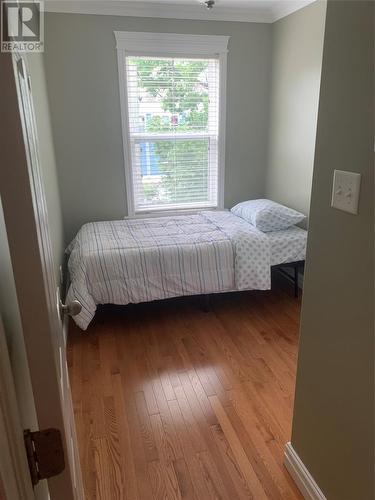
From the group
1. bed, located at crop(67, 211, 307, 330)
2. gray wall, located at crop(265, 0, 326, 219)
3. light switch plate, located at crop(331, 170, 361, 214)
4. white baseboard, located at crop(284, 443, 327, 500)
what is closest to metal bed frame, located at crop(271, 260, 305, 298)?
bed, located at crop(67, 211, 307, 330)

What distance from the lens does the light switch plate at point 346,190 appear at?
3.54 feet

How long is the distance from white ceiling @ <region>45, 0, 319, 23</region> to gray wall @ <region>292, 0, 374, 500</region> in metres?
2.53

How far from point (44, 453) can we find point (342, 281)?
3.18ft

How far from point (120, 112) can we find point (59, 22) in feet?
2.93

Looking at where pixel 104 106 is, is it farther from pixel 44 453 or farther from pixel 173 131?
pixel 44 453

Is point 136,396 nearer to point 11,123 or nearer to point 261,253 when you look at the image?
point 261,253

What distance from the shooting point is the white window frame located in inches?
134

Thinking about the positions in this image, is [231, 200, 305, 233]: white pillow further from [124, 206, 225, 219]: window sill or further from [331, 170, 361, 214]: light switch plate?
[331, 170, 361, 214]: light switch plate

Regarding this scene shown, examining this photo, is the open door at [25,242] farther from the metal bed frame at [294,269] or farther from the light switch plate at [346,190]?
the metal bed frame at [294,269]

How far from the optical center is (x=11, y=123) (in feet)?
1.53

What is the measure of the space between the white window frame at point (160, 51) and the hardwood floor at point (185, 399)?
1625mm

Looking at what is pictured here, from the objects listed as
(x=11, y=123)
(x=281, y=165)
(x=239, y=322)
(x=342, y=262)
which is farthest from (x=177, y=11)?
(x=11, y=123)

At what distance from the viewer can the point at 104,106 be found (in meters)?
3.55

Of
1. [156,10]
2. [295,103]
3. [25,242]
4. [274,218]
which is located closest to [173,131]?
[156,10]
